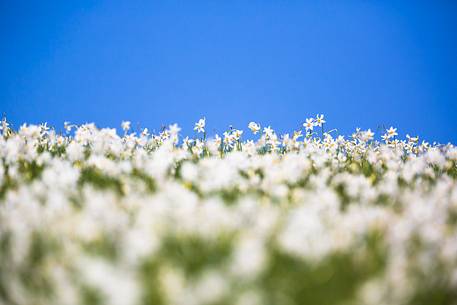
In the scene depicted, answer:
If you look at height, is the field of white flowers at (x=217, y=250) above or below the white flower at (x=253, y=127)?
below

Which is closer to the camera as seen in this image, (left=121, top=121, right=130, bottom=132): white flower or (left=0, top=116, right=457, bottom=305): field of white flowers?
(left=0, top=116, right=457, bottom=305): field of white flowers

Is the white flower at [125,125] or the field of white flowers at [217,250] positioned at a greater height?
the white flower at [125,125]

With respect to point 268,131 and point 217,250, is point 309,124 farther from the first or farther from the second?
point 217,250

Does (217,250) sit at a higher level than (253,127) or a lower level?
lower

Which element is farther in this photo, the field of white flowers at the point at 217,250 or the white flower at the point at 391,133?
the white flower at the point at 391,133

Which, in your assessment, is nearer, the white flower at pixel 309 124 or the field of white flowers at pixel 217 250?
the field of white flowers at pixel 217 250

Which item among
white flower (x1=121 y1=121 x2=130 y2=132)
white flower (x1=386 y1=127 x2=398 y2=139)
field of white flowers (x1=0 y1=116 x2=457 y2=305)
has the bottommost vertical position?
field of white flowers (x1=0 y1=116 x2=457 y2=305)

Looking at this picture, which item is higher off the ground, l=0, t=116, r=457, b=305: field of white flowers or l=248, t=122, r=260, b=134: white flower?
l=248, t=122, r=260, b=134: white flower

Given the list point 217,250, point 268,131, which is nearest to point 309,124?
point 268,131

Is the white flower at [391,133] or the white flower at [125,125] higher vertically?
the white flower at [391,133]

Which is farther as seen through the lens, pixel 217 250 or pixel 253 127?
pixel 253 127

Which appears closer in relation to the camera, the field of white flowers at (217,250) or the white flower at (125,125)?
the field of white flowers at (217,250)

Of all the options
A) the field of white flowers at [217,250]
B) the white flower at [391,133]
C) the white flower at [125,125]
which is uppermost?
the white flower at [391,133]

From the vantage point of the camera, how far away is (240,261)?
2.17 meters
